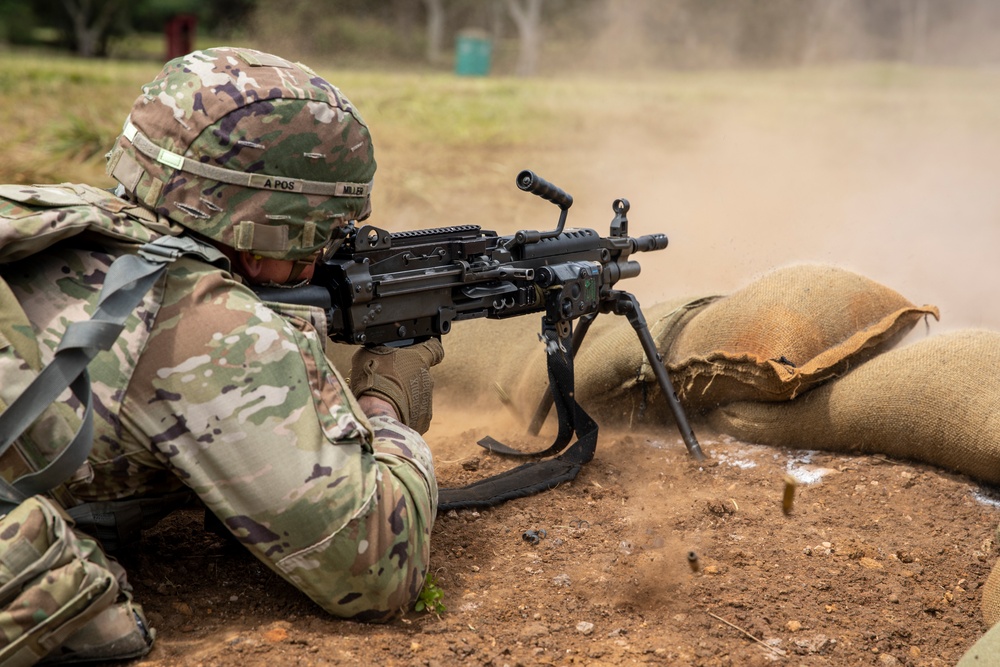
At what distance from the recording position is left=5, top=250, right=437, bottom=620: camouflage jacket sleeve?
2.21 meters

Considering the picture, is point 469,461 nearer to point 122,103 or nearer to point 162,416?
point 162,416

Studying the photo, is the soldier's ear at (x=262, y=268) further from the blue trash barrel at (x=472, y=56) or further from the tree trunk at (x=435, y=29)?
the tree trunk at (x=435, y=29)

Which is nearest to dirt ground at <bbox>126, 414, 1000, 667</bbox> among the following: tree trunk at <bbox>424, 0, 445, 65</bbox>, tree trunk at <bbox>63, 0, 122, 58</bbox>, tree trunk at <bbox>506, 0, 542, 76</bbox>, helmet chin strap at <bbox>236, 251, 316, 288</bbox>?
helmet chin strap at <bbox>236, 251, 316, 288</bbox>

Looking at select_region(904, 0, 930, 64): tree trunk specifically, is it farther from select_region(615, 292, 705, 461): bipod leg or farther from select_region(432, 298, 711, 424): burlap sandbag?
select_region(615, 292, 705, 461): bipod leg

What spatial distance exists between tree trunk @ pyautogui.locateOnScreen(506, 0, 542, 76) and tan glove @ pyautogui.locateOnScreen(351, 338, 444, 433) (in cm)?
1965

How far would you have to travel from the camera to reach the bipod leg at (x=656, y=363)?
4008 millimetres

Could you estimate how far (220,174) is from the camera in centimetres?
240

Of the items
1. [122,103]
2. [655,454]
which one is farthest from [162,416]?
[122,103]

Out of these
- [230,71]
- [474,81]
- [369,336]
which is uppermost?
[230,71]

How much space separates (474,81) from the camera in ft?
59.2

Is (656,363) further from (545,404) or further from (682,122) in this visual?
(682,122)

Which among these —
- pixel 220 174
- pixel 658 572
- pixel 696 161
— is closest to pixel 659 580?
pixel 658 572

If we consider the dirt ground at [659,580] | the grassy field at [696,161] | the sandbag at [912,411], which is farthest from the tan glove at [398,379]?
the grassy field at [696,161]

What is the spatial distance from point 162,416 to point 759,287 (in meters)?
2.87
